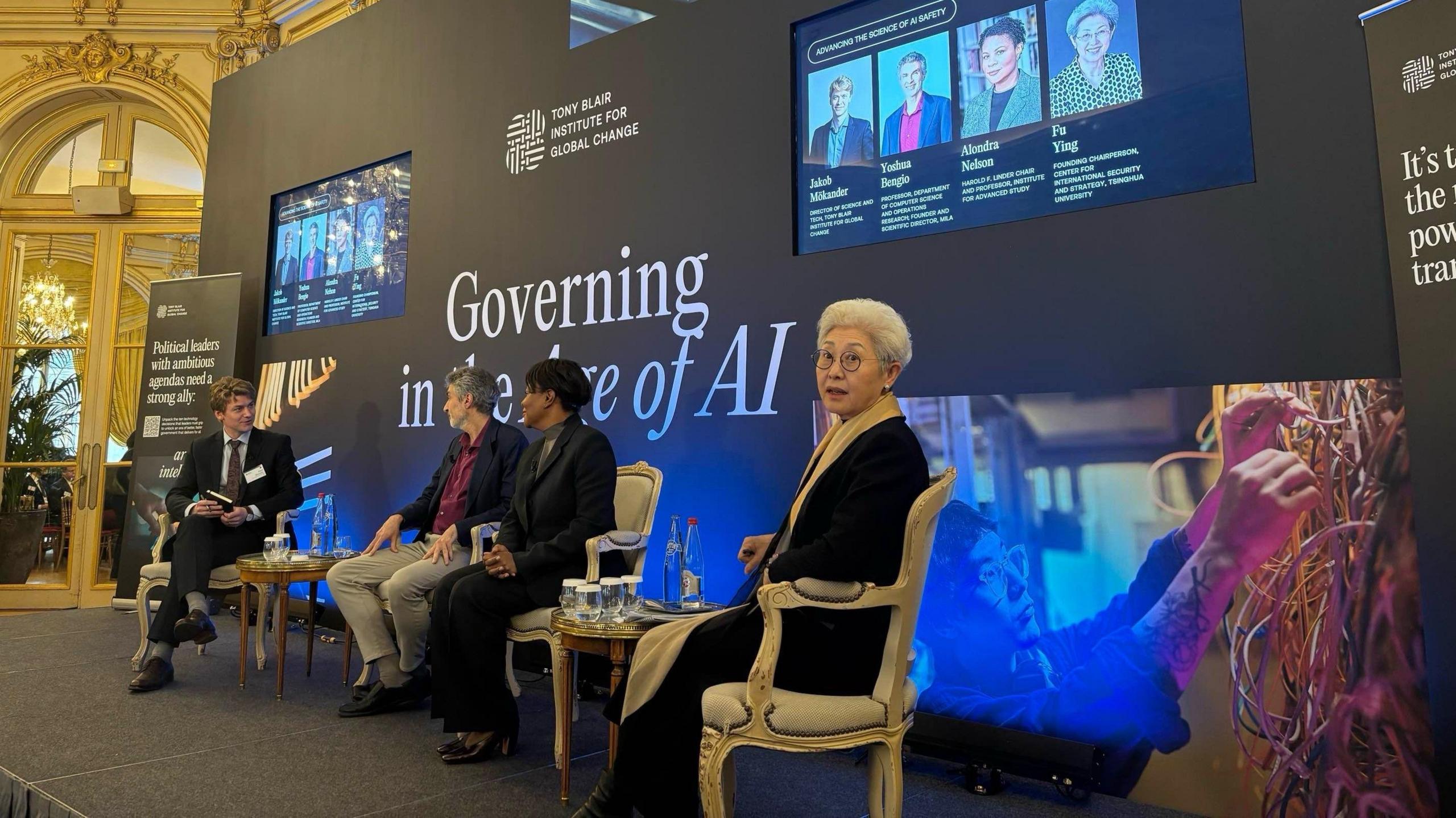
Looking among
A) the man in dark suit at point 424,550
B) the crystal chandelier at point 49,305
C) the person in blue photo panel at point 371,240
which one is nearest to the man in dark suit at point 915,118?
the man in dark suit at point 424,550

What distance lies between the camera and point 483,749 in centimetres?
287

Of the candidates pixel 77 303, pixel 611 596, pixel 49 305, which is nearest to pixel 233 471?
pixel 611 596

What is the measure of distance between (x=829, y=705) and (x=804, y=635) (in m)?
0.18

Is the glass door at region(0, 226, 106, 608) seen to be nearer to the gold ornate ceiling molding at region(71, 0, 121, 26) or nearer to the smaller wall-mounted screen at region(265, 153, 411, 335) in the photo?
the gold ornate ceiling molding at region(71, 0, 121, 26)

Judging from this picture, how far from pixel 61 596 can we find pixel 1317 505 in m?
8.30

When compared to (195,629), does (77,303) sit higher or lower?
higher

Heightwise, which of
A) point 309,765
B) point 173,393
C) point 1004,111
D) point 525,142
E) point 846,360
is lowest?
point 309,765

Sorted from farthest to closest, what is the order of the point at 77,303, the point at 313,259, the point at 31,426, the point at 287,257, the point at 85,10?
the point at 85,10 < the point at 77,303 < the point at 31,426 < the point at 287,257 < the point at 313,259

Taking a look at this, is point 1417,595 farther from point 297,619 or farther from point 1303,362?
point 297,619

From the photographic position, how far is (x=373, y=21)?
5.69 m

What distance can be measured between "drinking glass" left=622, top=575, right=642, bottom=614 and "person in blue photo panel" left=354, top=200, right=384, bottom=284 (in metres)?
3.65

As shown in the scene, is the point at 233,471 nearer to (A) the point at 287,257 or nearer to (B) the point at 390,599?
(B) the point at 390,599

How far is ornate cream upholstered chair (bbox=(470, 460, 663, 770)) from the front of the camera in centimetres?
277

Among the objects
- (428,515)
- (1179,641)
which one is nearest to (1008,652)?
(1179,641)
